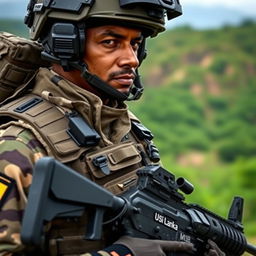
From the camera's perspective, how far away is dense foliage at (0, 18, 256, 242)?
44.8 m

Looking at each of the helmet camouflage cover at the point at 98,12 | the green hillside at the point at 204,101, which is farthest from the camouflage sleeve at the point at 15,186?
the green hillside at the point at 204,101

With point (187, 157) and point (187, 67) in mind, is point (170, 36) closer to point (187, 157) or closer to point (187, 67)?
point (187, 67)

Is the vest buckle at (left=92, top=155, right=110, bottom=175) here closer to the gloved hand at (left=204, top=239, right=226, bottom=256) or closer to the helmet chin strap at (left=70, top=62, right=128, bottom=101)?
the helmet chin strap at (left=70, top=62, right=128, bottom=101)

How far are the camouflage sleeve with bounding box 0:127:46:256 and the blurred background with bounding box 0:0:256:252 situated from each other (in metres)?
28.0

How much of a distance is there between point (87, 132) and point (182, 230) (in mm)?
783

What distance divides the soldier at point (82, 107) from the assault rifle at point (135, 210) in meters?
0.11

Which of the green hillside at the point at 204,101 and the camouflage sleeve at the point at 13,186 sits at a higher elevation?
the camouflage sleeve at the point at 13,186

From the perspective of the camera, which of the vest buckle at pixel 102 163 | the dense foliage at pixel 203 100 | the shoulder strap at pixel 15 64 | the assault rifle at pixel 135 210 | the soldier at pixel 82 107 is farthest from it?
the dense foliage at pixel 203 100

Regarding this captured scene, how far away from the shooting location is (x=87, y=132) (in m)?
4.17

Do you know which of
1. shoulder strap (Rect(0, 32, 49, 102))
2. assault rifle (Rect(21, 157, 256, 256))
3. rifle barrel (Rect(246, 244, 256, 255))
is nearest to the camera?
assault rifle (Rect(21, 157, 256, 256))

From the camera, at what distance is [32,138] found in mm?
4066

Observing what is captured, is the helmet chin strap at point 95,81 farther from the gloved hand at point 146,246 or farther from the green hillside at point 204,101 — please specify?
the green hillside at point 204,101

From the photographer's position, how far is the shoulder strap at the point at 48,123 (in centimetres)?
407

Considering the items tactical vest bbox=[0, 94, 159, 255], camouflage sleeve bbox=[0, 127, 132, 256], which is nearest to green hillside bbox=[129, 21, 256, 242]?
tactical vest bbox=[0, 94, 159, 255]
